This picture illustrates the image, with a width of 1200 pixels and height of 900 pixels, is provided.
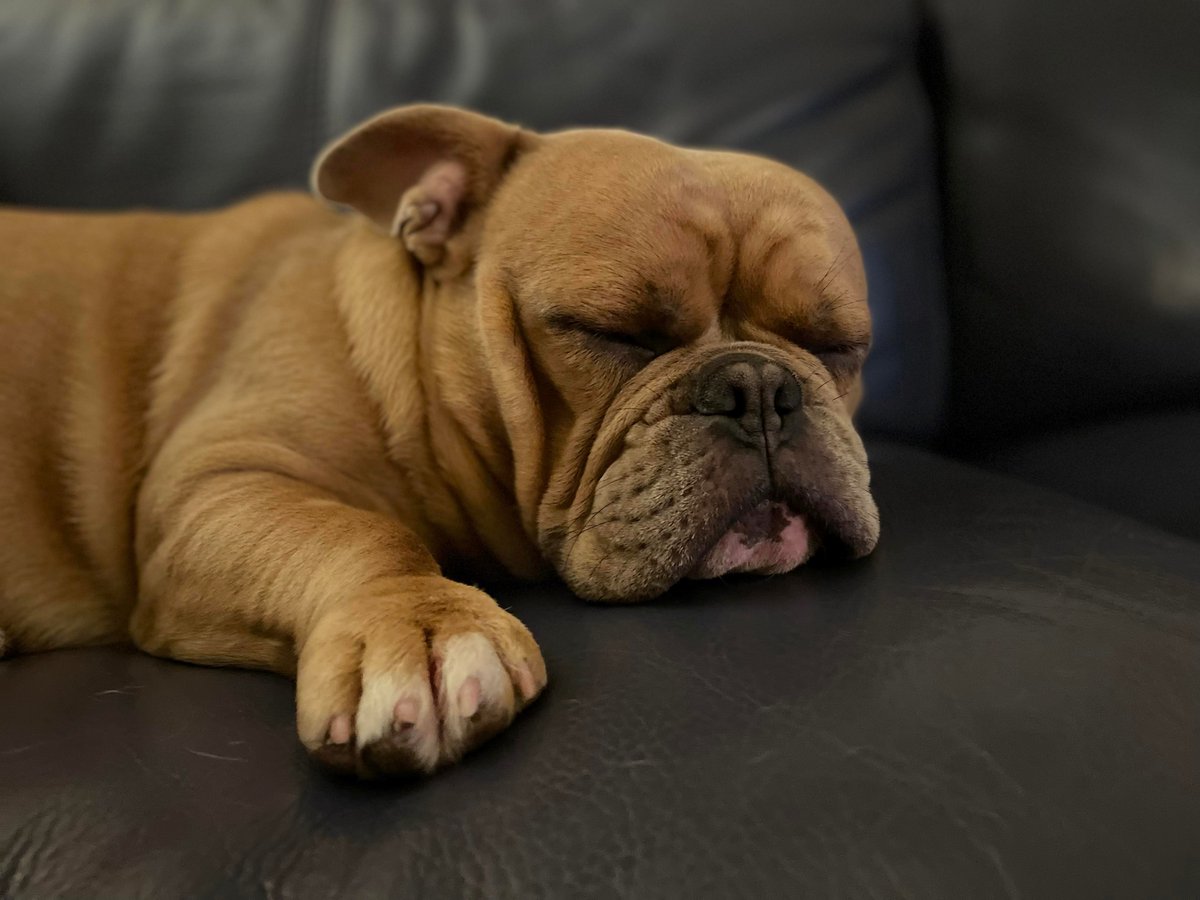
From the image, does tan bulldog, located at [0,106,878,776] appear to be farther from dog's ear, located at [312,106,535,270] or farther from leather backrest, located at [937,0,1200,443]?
leather backrest, located at [937,0,1200,443]

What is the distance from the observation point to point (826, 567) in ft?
3.46

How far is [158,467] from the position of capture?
116 centimetres

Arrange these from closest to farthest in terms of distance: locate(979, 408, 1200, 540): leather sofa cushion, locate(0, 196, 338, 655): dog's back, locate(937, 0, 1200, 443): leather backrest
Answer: locate(0, 196, 338, 655): dog's back, locate(979, 408, 1200, 540): leather sofa cushion, locate(937, 0, 1200, 443): leather backrest

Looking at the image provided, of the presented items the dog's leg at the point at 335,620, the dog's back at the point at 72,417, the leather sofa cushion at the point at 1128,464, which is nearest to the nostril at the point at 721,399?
the dog's leg at the point at 335,620

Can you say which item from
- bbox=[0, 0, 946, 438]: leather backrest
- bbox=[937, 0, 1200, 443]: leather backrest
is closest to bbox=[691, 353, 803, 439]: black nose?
bbox=[0, 0, 946, 438]: leather backrest

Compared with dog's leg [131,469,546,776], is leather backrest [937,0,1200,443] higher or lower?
higher

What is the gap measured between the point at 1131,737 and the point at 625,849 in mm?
372

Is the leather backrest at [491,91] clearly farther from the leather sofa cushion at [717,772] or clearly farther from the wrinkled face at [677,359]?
the leather sofa cushion at [717,772]

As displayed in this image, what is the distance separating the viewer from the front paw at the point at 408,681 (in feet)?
2.25

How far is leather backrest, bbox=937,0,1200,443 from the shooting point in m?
1.59

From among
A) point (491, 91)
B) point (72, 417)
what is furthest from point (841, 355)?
point (72, 417)

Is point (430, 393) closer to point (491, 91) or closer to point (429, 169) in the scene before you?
point (429, 169)

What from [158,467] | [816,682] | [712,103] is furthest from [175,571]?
[712,103]

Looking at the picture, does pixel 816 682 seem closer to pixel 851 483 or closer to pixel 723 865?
pixel 723 865
